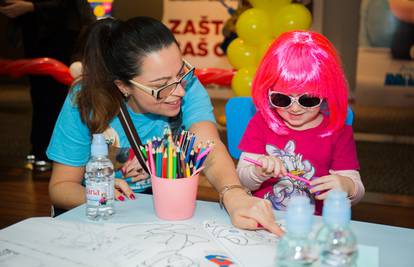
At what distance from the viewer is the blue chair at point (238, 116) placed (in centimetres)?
171

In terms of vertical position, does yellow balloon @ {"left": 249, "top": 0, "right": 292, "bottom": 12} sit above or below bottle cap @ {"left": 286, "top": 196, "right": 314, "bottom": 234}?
above

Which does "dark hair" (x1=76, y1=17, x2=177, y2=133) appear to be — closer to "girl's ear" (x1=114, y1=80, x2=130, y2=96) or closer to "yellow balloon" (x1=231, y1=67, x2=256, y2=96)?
"girl's ear" (x1=114, y1=80, x2=130, y2=96)

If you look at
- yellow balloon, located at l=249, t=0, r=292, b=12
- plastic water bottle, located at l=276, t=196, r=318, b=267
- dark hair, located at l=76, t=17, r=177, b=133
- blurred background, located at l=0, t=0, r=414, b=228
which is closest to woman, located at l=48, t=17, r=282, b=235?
dark hair, located at l=76, t=17, r=177, b=133

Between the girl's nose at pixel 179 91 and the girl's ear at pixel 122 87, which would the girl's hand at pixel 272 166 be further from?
the girl's ear at pixel 122 87

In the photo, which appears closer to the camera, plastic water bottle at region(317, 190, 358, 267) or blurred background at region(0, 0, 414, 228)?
plastic water bottle at region(317, 190, 358, 267)

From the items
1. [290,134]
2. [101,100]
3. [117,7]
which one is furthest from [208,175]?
[117,7]

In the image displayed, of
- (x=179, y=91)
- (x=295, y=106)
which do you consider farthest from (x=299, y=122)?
(x=179, y=91)

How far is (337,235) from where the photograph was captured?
33.7 inches

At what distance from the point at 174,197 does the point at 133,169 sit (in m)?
0.45

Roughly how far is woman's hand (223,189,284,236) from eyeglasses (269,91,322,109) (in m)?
0.35

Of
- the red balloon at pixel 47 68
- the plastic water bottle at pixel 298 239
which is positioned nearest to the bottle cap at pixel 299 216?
the plastic water bottle at pixel 298 239

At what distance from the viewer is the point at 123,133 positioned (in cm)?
161

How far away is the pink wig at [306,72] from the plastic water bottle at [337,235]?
0.64m

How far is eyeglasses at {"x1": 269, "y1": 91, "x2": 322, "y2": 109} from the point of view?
4.73ft
